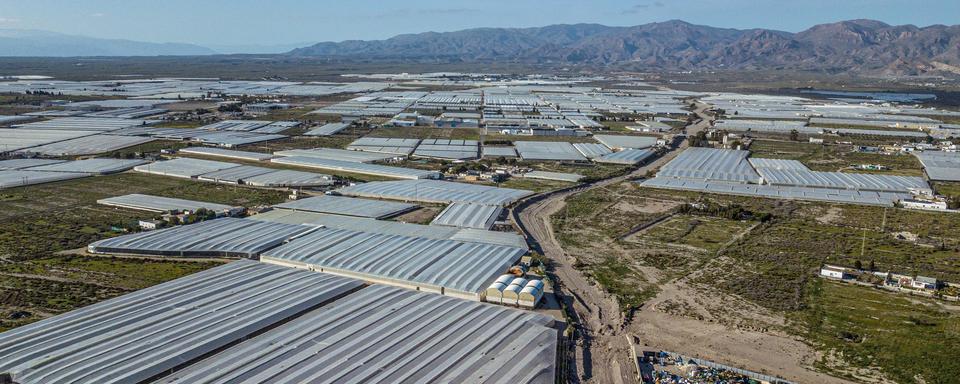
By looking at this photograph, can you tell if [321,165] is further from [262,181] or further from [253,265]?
[253,265]

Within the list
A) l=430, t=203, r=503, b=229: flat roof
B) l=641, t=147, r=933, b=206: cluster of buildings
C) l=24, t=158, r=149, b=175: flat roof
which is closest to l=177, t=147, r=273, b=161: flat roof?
l=24, t=158, r=149, b=175: flat roof

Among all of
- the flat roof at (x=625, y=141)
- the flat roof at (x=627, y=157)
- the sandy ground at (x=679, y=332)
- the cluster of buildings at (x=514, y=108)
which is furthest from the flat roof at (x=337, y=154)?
the sandy ground at (x=679, y=332)

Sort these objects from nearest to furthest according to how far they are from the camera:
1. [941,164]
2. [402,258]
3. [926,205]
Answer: [402,258], [926,205], [941,164]

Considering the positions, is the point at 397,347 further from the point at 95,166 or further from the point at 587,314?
the point at 95,166

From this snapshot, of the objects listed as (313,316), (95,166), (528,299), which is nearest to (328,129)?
(95,166)

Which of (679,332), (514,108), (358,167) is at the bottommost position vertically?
(679,332)

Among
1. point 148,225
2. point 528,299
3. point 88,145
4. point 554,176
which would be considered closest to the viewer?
point 528,299
